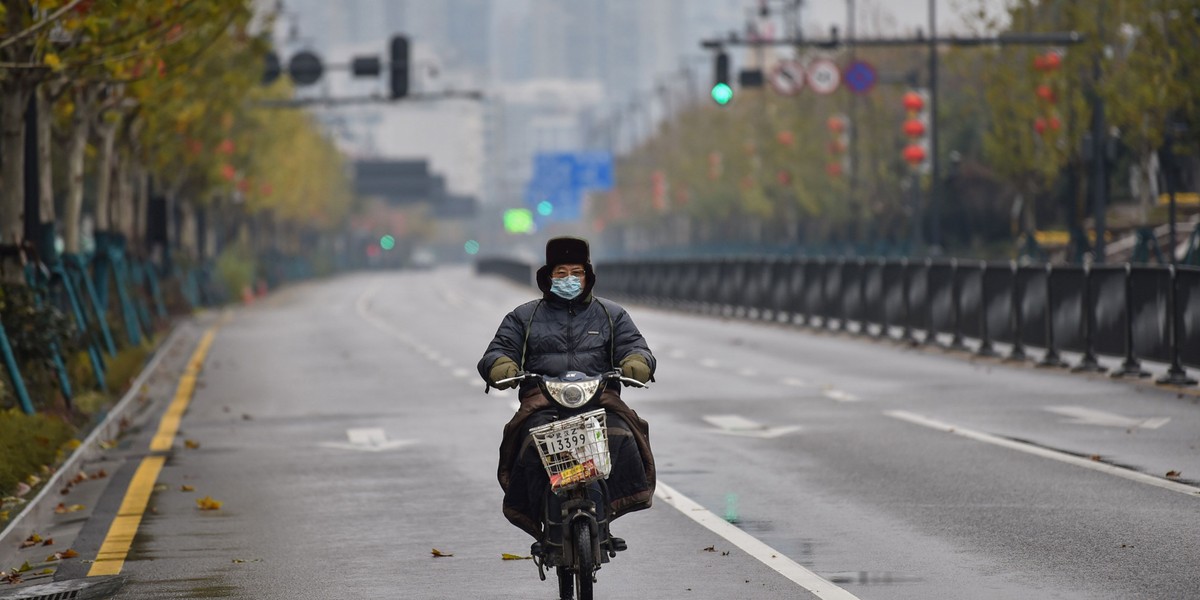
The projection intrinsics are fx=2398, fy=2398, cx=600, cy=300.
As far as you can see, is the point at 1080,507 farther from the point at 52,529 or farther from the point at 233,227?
the point at 233,227

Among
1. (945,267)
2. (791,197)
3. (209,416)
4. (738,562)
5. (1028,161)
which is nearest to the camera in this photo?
(738,562)

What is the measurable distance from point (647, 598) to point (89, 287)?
18.2 meters

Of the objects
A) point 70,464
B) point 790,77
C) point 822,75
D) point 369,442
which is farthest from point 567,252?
point 790,77

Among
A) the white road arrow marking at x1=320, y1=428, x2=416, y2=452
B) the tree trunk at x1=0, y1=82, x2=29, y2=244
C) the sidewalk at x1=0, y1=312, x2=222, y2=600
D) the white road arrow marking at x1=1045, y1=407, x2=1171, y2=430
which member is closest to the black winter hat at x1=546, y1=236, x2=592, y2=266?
the sidewalk at x1=0, y1=312, x2=222, y2=600

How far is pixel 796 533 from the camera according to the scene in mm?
12945

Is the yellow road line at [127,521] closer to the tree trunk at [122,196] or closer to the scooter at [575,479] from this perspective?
the scooter at [575,479]

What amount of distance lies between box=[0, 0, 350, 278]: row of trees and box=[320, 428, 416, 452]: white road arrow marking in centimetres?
390

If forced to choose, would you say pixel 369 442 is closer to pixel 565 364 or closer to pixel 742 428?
pixel 742 428

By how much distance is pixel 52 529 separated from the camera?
1396 cm

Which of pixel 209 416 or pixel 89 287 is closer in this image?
pixel 209 416

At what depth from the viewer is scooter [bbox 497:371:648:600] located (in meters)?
9.86

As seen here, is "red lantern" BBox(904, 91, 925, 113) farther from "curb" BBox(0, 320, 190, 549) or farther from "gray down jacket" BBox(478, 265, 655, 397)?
"gray down jacket" BBox(478, 265, 655, 397)

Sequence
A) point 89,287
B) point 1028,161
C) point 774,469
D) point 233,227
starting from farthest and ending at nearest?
1. point 233,227
2. point 1028,161
3. point 89,287
4. point 774,469

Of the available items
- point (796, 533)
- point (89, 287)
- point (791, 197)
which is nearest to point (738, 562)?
point (796, 533)
